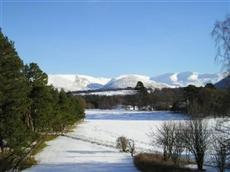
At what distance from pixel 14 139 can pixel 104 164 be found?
9.82 m

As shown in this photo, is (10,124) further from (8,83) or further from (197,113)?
(197,113)

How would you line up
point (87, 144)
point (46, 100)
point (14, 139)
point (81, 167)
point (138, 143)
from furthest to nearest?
point (138, 143)
point (87, 144)
point (46, 100)
point (81, 167)
point (14, 139)

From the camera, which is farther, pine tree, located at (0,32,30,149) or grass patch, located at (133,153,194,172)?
grass patch, located at (133,153,194,172)

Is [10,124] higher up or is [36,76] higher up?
[36,76]

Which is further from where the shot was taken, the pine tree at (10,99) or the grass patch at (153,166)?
the grass patch at (153,166)

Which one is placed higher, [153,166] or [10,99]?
[10,99]

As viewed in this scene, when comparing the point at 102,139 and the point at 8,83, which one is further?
the point at 102,139

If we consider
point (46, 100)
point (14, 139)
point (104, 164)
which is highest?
point (46, 100)

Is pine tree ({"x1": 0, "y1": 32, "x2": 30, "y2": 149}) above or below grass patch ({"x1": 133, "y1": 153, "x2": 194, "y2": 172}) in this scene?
above

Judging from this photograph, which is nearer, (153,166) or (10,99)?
(10,99)

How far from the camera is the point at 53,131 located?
77.2 m

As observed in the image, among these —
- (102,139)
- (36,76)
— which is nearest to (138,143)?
(102,139)

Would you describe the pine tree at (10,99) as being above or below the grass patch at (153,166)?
above

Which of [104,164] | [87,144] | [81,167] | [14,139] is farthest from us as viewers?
[87,144]
